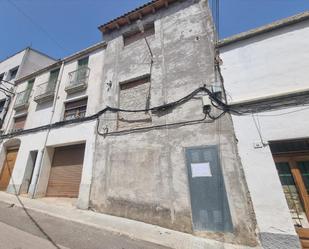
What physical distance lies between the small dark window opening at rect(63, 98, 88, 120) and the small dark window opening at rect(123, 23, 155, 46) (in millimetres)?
4129

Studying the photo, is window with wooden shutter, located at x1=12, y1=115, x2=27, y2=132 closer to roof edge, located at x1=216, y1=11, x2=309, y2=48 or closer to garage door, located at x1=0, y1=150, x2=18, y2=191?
garage door, located at x1=0, y1=150, x2=18, y2=191

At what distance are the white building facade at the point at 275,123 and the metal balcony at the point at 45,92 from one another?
34.3 ft

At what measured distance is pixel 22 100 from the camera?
12.4 metres

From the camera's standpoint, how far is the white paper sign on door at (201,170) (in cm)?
533

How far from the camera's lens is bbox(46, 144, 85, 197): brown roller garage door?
27.5ft

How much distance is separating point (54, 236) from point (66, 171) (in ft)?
16.3

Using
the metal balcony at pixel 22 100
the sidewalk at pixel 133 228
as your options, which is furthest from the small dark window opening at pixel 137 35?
the sidewalk at pixel 133 228

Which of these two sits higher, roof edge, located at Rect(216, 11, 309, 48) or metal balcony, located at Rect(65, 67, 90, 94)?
metal balcony, located at Rect(65, 67, 90, 94)

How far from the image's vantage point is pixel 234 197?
484 cm

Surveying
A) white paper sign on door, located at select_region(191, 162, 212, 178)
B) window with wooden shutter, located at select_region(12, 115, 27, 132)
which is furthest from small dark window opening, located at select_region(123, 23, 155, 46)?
window with wooden shutter, located at select_region(12, 115, 27, 132)

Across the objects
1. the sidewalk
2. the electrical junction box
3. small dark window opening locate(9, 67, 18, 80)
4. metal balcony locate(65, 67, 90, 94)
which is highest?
small dark window opening locate(9, 67, 18, 80)

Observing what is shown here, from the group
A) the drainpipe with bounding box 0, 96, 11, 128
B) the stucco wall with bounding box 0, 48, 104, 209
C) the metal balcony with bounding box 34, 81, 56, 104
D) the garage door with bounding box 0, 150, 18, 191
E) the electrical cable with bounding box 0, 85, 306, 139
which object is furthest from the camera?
the drainpipe with bounding box 0, 96, 11, 128

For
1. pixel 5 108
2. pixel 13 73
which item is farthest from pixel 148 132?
pixel 13 73

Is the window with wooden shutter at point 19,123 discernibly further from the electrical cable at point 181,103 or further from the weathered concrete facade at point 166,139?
the weathered concrete facade at point 166,139
